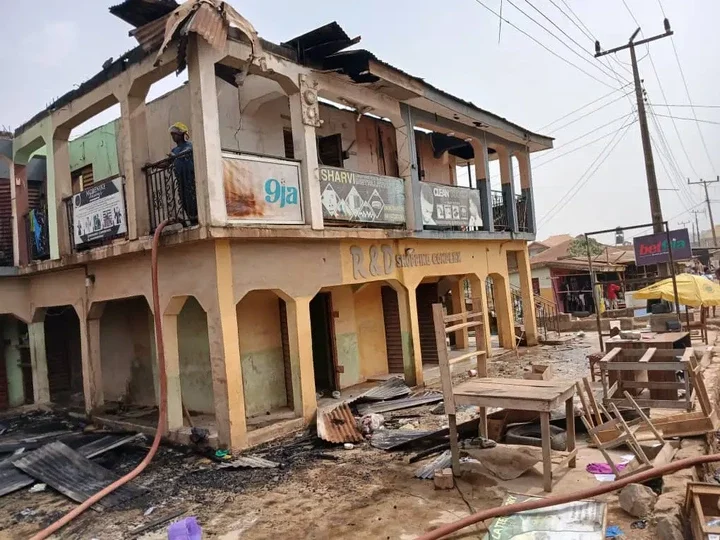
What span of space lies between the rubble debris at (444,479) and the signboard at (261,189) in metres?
4.48

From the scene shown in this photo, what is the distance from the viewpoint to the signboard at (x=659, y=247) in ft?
40.9

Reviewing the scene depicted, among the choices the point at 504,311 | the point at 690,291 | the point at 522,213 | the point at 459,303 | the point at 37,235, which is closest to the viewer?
the point at 37,235

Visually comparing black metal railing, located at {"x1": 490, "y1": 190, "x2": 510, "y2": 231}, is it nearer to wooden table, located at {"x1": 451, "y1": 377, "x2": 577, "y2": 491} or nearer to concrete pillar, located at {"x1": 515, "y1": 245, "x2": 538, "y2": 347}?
concrete pillar, located at {"x1": 515, "y1": 245, "x2": 538, "y2": 347}

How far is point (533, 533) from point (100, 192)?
8687 mm

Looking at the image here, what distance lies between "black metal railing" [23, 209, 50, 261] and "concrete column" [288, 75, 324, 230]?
19.3 ft

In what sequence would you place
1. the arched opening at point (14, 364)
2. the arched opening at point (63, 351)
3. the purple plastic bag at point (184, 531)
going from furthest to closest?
the arched opening at point (63, 351) → the arched opening at point (14, 364) → the purple plastic bag at point (184, 531)

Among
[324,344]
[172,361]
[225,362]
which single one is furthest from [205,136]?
[324,344]

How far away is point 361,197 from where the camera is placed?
10562mm

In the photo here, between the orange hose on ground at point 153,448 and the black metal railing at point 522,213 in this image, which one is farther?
the black metal railing at point 522,213

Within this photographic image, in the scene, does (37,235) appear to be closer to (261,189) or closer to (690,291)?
(261,189)

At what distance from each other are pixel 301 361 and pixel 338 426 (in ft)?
3.90

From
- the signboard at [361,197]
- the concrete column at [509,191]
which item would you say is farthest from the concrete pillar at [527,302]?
the signboard at [361,197]

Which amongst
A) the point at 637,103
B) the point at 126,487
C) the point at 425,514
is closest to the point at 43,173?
the point at 126,487

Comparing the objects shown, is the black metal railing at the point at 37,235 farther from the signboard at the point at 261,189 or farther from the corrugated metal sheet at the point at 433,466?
the corrugated metal sheet at the point at 433,466
